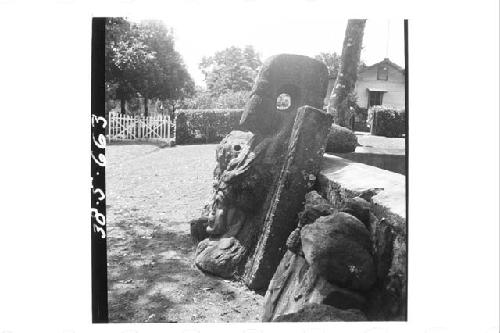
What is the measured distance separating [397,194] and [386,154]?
1.67ft

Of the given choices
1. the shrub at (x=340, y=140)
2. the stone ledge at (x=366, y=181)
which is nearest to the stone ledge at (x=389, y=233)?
the stone ledge at (x=366, y=181)

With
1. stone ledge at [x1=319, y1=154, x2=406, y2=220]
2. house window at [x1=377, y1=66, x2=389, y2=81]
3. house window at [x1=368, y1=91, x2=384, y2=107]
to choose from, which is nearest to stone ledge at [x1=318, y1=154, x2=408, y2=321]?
stone ledge at [x1=319, y1=154, x2=406, y2=220]

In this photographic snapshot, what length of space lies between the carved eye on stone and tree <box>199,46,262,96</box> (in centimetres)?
32

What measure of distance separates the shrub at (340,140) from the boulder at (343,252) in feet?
2.99

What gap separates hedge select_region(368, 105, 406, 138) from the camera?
278cm

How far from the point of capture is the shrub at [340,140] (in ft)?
10.4

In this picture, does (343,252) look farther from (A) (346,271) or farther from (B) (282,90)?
(B) (282,90)

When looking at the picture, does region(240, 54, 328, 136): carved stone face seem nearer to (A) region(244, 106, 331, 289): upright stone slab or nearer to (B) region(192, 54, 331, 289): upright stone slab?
(B) region(192, 54, 331, 289): upright stone slab

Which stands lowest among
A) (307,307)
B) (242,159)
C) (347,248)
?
(307,307)

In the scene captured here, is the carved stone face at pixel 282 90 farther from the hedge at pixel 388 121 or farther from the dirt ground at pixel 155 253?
the dirt ground at pixel 155 253

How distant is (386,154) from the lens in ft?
9.73
